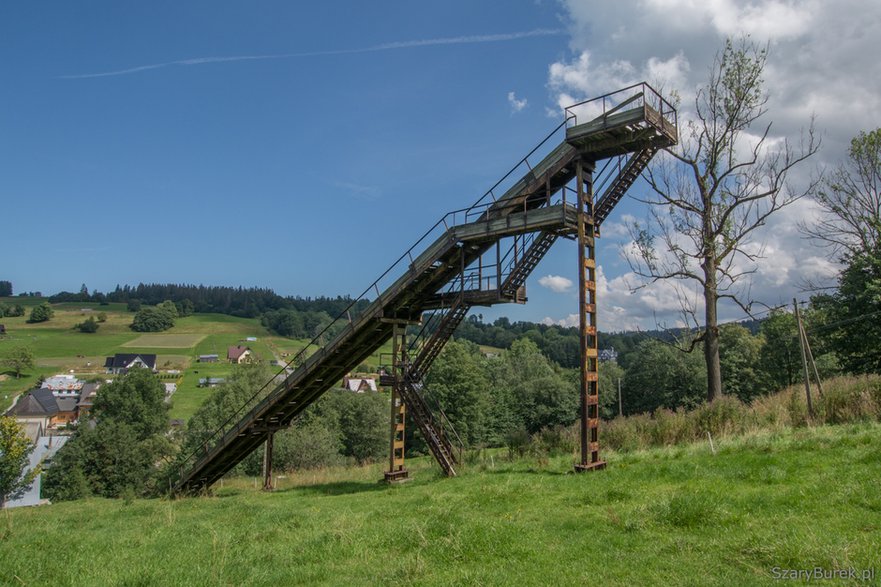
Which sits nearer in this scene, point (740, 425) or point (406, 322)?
point (740, 425)

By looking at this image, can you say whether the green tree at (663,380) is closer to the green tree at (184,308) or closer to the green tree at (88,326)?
the green tree at (88,326)

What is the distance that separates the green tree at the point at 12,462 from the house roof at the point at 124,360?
6479 centimetres

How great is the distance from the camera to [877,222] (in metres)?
29.5

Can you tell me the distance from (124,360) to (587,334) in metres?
122

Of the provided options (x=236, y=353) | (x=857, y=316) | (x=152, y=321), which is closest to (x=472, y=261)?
(x=857, y=316)

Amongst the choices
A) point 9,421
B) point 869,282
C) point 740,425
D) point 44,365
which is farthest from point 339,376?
point 44,365

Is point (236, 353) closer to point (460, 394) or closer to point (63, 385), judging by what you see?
point (63, 385)

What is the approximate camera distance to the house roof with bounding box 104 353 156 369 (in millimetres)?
111125

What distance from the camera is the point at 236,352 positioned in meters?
119

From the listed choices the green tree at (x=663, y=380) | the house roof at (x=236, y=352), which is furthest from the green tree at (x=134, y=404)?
the green tree at (x=663, y=380)

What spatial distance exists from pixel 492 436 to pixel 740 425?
46574mm

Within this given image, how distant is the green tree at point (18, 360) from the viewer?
10238 cm

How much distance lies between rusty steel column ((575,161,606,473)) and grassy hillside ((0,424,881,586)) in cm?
126

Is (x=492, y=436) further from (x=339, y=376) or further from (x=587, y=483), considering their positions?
(x=587, y=483)
